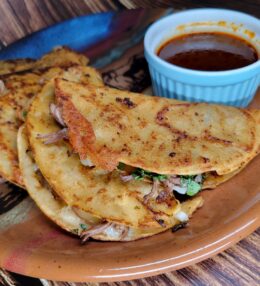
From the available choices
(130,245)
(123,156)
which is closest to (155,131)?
(123,156)

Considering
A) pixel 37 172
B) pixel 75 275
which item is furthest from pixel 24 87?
pixel 75 275

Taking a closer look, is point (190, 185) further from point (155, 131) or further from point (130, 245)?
point (130, 245)

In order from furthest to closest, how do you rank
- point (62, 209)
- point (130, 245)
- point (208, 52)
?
point (208, 52) < point (62, 209) < point (130, 245)

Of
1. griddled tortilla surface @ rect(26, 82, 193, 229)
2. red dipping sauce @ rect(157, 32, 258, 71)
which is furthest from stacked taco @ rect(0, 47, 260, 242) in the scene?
red dipping sauce @ rect(157, 32, 258, 71)

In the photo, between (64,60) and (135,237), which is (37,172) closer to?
(135,237)

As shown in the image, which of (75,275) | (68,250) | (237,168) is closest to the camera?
(75,275)

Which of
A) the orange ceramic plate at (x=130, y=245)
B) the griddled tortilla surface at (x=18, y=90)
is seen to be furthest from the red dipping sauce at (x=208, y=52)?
the orange ceramic plate at (x=130, y=245)

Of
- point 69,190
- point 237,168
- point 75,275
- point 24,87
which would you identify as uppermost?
point 24,87
